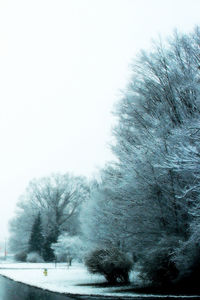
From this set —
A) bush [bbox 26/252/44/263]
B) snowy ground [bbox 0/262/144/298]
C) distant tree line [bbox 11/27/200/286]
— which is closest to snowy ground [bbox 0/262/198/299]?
snowy ground [bbox 0/262/144/298]

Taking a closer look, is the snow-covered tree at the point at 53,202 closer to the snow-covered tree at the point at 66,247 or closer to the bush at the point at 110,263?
the snow-covered tree at the point at 66,247

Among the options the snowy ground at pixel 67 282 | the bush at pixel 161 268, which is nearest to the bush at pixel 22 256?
the snowy ground at pixel 67 282

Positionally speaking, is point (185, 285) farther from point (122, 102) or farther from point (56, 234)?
point (56, 234)

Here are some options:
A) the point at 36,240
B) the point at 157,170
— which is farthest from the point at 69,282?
the point at 36,240

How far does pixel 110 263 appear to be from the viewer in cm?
1867

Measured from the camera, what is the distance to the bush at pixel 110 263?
61.0ft

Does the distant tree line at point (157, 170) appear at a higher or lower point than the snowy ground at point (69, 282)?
higher

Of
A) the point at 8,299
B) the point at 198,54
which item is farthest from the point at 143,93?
the point at 8,299

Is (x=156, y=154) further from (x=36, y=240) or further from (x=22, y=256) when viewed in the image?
(x=36, y=240)

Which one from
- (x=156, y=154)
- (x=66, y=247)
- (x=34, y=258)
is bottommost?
(x=34, y=258)

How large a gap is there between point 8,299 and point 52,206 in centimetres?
5203

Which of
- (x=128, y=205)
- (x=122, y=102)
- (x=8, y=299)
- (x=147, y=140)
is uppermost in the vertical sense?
(x=122, y=102)

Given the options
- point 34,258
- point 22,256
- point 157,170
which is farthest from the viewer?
point 22,256

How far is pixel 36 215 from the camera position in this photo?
64.1 metres
